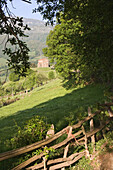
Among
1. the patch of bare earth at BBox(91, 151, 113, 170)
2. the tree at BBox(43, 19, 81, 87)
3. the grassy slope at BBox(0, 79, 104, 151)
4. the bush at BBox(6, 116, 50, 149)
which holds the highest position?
the tree at BBox(43, 19, 81, 87)

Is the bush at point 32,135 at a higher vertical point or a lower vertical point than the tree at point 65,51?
lower

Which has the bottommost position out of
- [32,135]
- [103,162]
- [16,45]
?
[103,162]

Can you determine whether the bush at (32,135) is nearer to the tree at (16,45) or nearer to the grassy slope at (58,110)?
the grassy slope at (58,110)

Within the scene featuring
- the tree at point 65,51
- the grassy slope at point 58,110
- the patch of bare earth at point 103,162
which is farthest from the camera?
the tree at point 65,51

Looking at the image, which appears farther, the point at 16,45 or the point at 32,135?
the point at 16,45

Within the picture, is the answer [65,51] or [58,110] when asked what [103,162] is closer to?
[58,110]

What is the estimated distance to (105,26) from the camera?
24.8ft

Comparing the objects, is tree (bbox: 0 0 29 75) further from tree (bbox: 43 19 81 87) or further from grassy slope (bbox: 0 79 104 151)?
tree (bbox: 43 19 81 87)

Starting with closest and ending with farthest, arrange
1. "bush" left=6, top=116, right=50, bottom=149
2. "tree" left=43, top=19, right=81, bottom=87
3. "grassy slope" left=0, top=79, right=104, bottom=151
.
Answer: "bush" left=6, top=116, right=50, bottom=149 → "grassy slope" left=0, top=79, right=104, bottom=151 → "tree" left=43, top=19, right=81, bottom=87

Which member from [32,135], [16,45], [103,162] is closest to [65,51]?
[16,45]

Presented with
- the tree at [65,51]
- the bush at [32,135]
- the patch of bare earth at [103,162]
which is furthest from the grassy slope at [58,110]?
the tree at [65,51]

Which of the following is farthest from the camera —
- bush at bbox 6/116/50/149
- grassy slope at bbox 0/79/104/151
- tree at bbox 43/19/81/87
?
tree at bbox 43/19/81/87

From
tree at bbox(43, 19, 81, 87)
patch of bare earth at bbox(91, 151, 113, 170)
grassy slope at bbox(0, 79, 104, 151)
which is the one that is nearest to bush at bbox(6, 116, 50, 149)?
grassy slope at bbox(0, 79, 104, 151)

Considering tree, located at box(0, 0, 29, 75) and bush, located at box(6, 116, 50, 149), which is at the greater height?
tree, located at box(0, 0, 29, 75)
